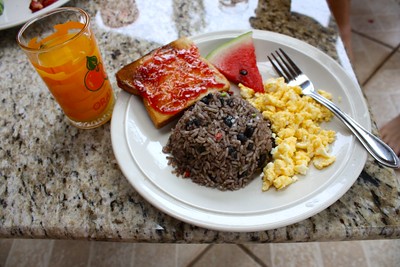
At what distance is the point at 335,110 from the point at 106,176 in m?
0.69

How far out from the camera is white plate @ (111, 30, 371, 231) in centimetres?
79

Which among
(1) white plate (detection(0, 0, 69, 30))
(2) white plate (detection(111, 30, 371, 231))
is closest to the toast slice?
(2) white plate (detection(111, 30, 371, 231))

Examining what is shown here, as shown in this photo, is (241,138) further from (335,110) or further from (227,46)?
(227,46)

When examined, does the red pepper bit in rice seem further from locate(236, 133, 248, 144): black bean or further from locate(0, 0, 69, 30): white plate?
locate(0, 0, 69, 30): white plate

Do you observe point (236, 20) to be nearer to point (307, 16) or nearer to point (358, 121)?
point (307, 16)

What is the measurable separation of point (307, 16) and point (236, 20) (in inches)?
11.9

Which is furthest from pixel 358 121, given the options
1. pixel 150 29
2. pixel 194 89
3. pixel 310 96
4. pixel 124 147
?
pixel 150 29

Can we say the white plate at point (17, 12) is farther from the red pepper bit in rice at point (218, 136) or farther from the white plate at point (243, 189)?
the red pepper bit in rice at point (218, 136)

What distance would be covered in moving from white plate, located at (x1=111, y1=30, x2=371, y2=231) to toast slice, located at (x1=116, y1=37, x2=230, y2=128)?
0.14ft

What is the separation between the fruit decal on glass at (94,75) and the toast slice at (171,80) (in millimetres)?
70

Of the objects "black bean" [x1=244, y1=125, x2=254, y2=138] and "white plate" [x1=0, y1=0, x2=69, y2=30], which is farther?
"white plate" [x1=0, y1=0, x2=69, y2=30]

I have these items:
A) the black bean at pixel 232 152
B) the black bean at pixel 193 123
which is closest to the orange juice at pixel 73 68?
the black bean at pixel 193 123

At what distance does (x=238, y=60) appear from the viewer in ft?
3.77

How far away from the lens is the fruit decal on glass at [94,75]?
97cm
